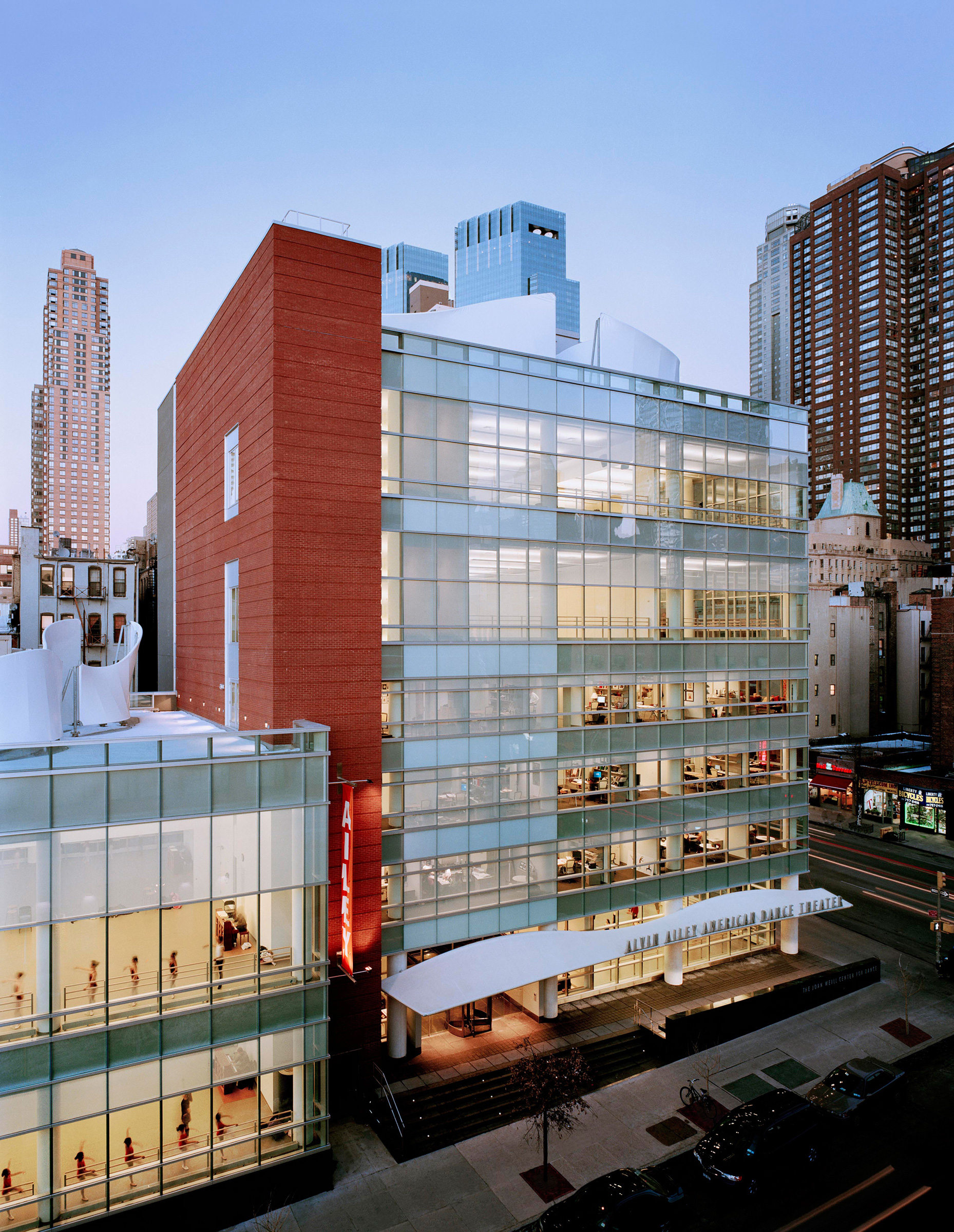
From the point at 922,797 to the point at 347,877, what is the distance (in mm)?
49683

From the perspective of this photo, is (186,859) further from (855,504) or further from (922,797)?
(855,504)

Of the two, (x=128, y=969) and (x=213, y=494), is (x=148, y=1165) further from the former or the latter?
(x=213, y=494)

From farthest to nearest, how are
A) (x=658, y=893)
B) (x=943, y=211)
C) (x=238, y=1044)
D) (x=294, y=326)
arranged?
1. (x=943, y=211)
2. (x=658, y=893)
3. (x=294, y=326)
4. (x=238, y=1044)

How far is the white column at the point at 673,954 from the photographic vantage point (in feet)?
100

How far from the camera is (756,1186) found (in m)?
19.4

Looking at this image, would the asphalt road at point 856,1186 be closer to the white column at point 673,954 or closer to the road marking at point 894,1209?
the road marking at point 894,1209

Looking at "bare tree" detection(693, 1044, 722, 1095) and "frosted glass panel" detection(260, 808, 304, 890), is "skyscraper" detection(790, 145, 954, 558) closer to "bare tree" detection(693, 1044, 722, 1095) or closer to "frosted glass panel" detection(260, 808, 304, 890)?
"bare tree" detection(693, 1044, 722, 1095)

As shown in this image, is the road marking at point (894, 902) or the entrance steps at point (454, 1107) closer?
the entrance steps at point (454, 1107)

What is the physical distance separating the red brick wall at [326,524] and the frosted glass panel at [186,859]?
476cm

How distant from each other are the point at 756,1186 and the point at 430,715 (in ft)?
53.2

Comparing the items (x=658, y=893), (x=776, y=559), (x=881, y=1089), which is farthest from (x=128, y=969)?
(x=776, y=559)

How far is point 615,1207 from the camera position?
17.3 metres

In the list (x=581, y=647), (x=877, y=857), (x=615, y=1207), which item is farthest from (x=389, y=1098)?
(x=877, y=857)

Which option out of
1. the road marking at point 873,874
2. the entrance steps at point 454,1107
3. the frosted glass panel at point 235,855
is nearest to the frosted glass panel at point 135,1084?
the frosted glass panel at point 235,855
